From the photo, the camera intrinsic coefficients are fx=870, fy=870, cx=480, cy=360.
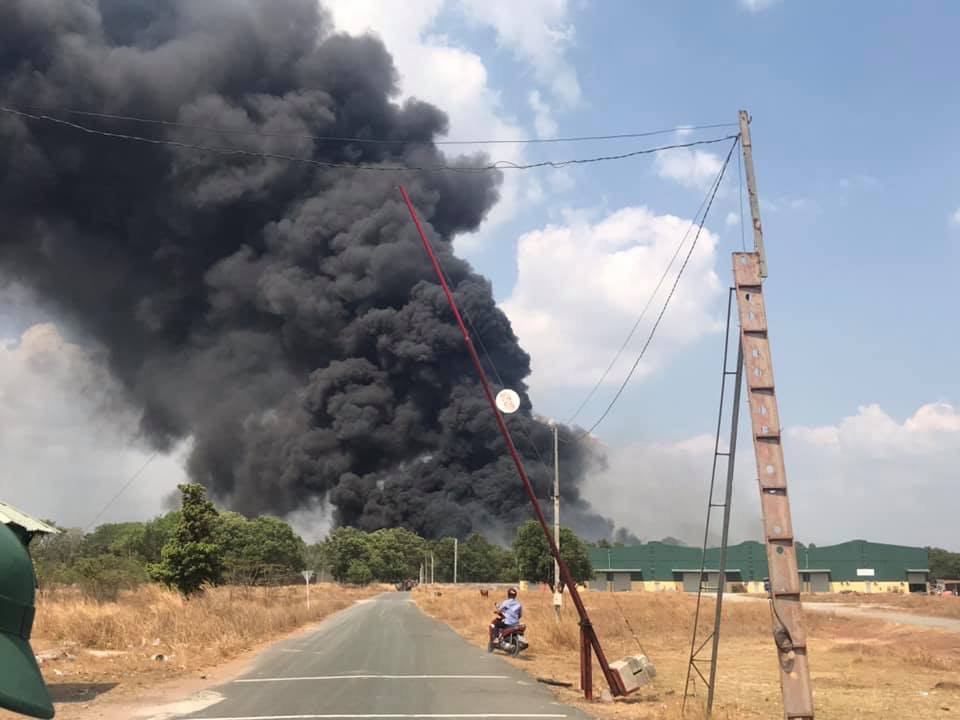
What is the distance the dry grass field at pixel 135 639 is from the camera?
47.0ft

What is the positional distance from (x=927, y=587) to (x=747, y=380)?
9553 centimetres

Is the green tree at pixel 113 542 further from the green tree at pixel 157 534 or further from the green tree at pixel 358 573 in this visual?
the green tree at pixel 358 573

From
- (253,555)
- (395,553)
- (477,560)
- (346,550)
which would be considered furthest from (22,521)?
(477,560)

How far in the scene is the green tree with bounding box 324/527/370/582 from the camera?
10488 cm

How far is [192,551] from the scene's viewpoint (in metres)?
34.0

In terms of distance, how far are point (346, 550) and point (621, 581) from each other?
34.4m

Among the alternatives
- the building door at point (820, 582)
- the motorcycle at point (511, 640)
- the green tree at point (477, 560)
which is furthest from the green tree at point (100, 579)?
the building door at point (820, 582)

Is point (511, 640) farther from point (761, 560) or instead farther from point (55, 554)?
point (761, 560)

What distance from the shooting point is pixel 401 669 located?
612 inches

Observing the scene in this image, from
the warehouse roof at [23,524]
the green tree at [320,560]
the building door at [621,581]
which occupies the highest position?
the warehouse roof at [23,524]

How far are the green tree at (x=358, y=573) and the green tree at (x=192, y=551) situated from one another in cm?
7140

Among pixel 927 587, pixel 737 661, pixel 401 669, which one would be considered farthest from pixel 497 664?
pixel 927 587

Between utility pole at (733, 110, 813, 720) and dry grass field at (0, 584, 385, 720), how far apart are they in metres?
8.61

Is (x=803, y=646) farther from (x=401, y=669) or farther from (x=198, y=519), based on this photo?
(x=198, y=519)
